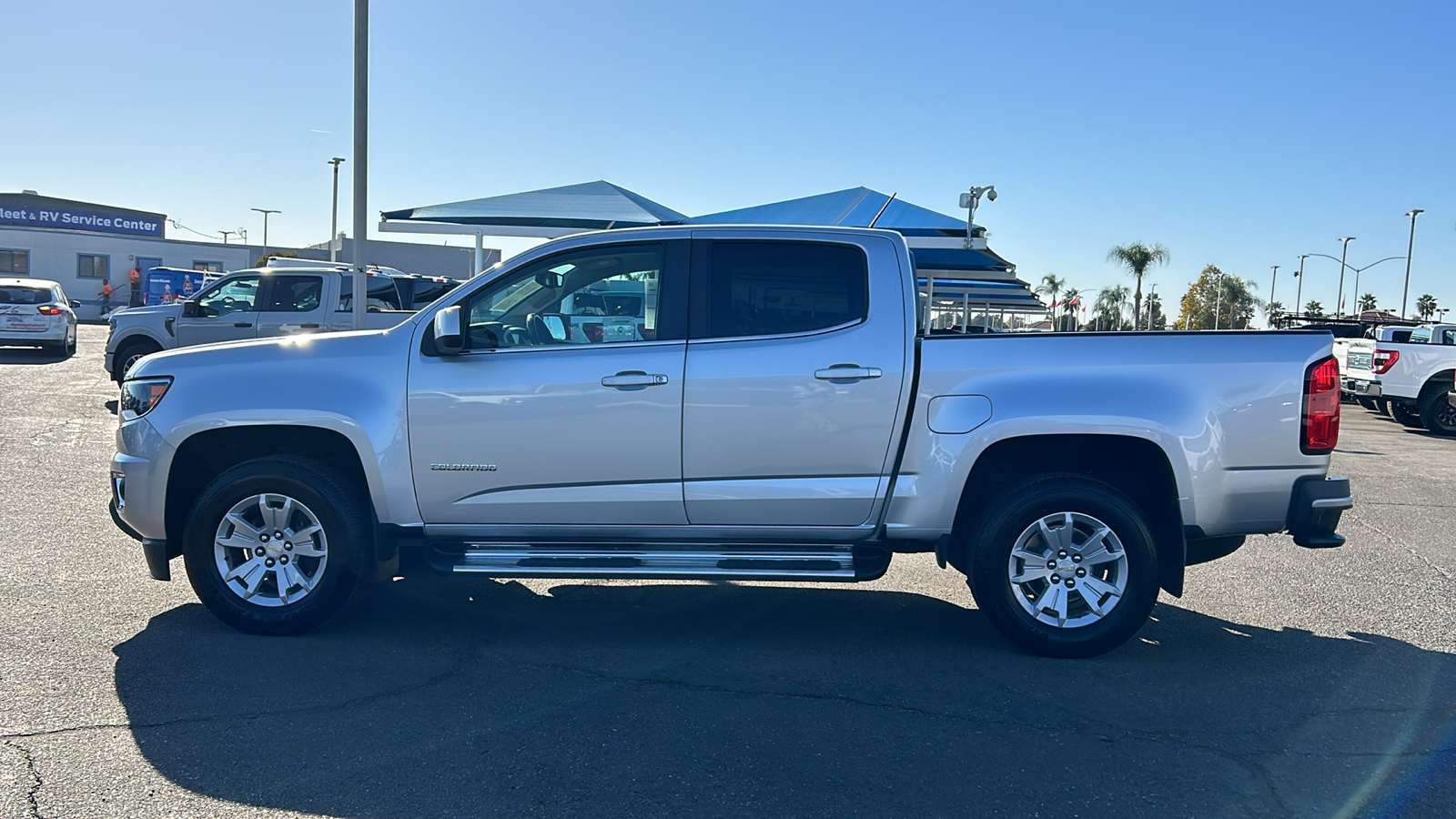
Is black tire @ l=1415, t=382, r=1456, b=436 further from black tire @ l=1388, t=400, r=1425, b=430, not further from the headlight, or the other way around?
the headlight

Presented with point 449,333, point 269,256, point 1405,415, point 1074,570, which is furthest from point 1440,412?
point 269,256

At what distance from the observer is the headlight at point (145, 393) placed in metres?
5.39

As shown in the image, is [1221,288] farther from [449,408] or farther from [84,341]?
[449,408]

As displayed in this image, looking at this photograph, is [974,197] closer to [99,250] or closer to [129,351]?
[129,351]

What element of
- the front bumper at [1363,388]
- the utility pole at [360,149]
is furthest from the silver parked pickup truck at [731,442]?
the front bumper at [1363,388]

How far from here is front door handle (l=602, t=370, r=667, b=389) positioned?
17.0 ft

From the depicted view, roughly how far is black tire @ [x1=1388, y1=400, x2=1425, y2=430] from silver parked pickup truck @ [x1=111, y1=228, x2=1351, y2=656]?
601 inches

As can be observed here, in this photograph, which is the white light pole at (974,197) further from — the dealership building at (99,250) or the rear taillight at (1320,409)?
the dealership building at (99,250)

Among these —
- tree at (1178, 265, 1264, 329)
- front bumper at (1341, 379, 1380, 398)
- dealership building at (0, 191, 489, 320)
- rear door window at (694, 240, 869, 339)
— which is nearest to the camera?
rear door window at (694, 240, 869, 339)

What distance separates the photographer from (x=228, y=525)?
5285 millimetres

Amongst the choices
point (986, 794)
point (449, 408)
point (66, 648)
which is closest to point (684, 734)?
point (986, 794)

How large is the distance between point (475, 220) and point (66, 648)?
31.9ft

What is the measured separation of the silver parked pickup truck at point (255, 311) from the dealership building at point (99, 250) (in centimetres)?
3005

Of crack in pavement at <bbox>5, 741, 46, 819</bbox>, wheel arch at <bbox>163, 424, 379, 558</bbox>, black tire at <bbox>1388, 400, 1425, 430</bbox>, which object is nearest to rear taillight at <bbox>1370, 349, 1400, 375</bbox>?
black tire at <bbox>1388, 400, 1425, 430</bbox>
